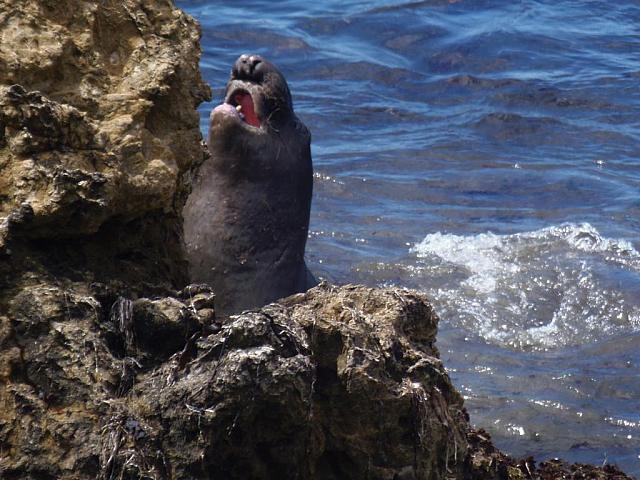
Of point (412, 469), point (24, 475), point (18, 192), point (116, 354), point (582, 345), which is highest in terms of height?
point (18, 192)

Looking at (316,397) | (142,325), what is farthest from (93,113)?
(316,397)

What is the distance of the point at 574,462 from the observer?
5102mm

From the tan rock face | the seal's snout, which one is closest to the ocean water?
the seal's snout

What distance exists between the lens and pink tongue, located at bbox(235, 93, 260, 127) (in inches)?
232

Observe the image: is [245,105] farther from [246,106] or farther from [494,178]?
[494,178]

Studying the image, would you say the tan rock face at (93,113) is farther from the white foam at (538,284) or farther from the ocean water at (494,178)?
the white foam at (538,284)

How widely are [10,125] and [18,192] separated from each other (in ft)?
0.54

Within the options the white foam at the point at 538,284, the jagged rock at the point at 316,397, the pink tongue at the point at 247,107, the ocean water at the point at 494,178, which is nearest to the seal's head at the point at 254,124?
the pink tongue at the point at 247,107

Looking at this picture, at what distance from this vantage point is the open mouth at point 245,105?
588 centimetres

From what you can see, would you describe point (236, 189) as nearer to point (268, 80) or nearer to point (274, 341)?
point (268, 80)

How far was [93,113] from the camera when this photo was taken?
3205 millimetres

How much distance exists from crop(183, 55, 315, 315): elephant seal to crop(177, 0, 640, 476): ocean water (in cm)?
106

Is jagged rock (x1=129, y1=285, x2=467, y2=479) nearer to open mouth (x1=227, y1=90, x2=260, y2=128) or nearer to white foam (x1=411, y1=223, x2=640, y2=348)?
open mouth (x1=227, y1=90, x2=260, y2=128)

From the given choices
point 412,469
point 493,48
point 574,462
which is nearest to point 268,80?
point 574,462
